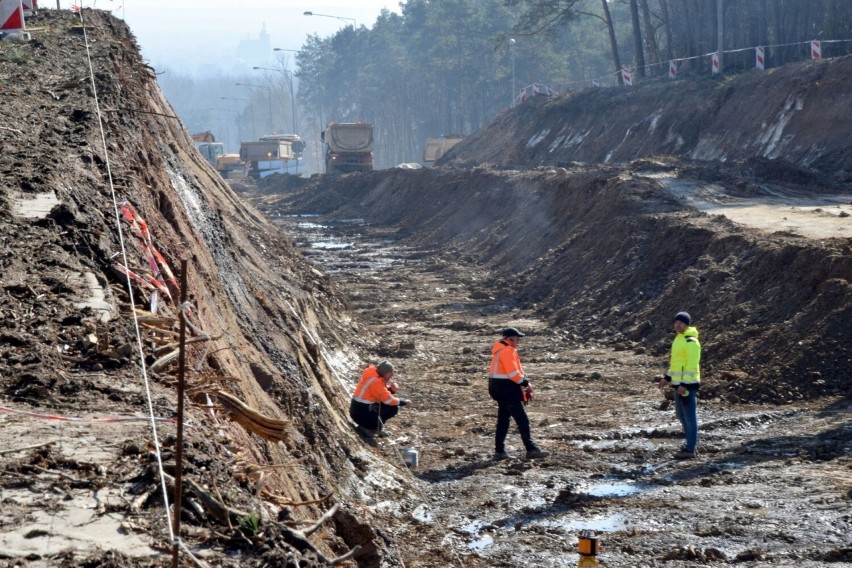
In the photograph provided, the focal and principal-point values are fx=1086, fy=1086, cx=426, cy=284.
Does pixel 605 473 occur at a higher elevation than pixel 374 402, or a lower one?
lower

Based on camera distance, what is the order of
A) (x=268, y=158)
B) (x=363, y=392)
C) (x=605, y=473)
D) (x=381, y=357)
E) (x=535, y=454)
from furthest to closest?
(x=268, y=158) → (x=381, y=357) → (x=363, y=392) → (x=535, y=454) → (x=605, y=473)

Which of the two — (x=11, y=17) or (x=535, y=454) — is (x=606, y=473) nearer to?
(x=535, y=454)

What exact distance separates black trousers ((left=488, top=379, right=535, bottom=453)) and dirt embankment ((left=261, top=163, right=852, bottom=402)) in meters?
3.20

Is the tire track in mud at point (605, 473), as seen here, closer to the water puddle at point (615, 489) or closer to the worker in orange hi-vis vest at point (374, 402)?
the water puddle at point (615, 489)

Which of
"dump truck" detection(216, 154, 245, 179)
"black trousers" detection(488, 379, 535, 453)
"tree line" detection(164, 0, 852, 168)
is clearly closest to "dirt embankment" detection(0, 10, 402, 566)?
"black trousers" detection(488, 379, 535, 453)

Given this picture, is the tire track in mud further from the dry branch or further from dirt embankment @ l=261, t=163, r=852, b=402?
the dry branch

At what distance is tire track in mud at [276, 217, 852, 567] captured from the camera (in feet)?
27.9

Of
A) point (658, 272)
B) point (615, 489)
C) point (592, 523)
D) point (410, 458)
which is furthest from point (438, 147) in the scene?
point (592, 523)

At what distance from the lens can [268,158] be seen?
3066 inches

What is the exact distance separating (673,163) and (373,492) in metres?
22.2

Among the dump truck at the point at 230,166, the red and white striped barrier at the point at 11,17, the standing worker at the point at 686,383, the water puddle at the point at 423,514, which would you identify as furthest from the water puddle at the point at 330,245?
the dump truck at the point at 230,166

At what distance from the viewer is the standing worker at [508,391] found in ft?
38.2

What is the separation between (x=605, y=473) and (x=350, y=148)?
173 feet

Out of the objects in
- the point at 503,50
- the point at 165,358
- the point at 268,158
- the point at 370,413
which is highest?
the point at 503,50
